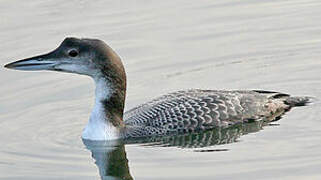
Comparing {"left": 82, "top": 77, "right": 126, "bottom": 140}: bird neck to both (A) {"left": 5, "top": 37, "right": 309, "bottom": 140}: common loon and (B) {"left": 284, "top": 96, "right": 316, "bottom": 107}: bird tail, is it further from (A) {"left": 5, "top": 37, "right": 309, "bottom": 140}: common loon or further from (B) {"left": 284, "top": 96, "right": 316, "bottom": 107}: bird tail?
(B) {"left": 284, "top": 96, "right": 316, "bottom": 107}: bird tail

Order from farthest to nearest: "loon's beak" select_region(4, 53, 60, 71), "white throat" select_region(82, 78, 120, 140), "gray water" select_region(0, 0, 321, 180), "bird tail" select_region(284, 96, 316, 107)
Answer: "bird tail" select_region(284, 96, 316, 107) → "white throat" select_region(82, 78, 120, 140) → "loon's beak" select_region(4, 53, 60, 71) → "gray water" select_region(0, 0, 321, 180)

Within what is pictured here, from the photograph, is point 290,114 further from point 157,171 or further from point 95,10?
point 95,10

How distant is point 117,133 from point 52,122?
864 mm

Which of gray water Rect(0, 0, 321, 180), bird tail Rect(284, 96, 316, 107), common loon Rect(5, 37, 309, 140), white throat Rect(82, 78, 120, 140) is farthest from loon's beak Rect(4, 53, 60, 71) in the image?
bird tail Rect(284, 96, 316, 107)

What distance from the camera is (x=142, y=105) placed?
12914 millimetres

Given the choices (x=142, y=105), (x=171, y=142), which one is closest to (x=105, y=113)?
(x=142, y=105)

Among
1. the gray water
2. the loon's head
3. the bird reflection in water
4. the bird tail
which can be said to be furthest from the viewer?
the bird tail

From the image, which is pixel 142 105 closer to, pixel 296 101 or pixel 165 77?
pixel 165 77

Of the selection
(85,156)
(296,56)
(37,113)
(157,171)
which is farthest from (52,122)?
(296,56)

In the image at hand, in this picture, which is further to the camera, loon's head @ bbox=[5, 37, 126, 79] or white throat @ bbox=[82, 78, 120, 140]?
white throat @ bbox=[82, 78, 120, 140]

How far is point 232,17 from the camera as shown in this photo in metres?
15.9

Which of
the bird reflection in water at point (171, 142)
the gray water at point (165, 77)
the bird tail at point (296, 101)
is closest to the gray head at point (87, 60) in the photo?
the bird reflection in water at point (171, 142)

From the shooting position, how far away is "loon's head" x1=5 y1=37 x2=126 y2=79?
12.2m

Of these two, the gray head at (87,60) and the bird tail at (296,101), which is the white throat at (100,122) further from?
the bird tail at (296,101)
